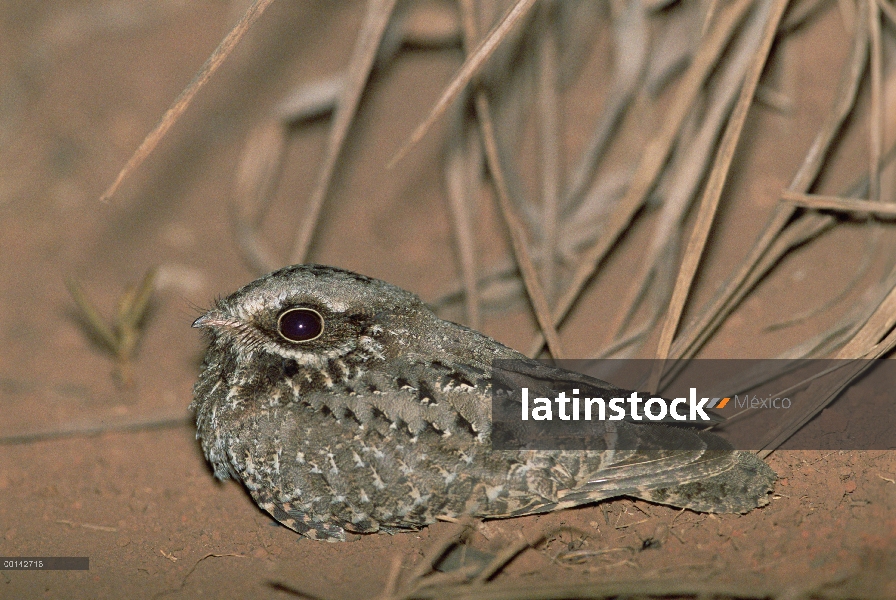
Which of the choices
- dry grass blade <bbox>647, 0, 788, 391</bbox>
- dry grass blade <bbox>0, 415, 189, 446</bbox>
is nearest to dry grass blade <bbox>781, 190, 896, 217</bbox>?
dry grass blade <bbox>647, 0, 788, 391</bbox>

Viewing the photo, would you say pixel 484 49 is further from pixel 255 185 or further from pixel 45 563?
pixel 45 563

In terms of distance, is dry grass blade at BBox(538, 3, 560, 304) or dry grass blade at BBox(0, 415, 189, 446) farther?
dry grass blade at BBox(538, 3, 560, 304)

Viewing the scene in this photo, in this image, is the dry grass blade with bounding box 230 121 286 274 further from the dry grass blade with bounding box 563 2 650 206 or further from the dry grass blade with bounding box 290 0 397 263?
the dry grass blade with bounding box 563 2 650 206

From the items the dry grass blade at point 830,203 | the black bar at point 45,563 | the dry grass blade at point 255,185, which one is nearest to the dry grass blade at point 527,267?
the dry grass blade at point 830,203

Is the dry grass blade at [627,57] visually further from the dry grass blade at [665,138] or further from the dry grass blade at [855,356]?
the dry grass blade at [855,356]

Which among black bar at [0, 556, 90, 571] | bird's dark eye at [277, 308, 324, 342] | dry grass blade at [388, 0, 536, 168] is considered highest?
dry grass blade at [388, 0, 536, 168]

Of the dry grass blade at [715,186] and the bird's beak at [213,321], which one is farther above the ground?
the dry grass blade at [715,186]
